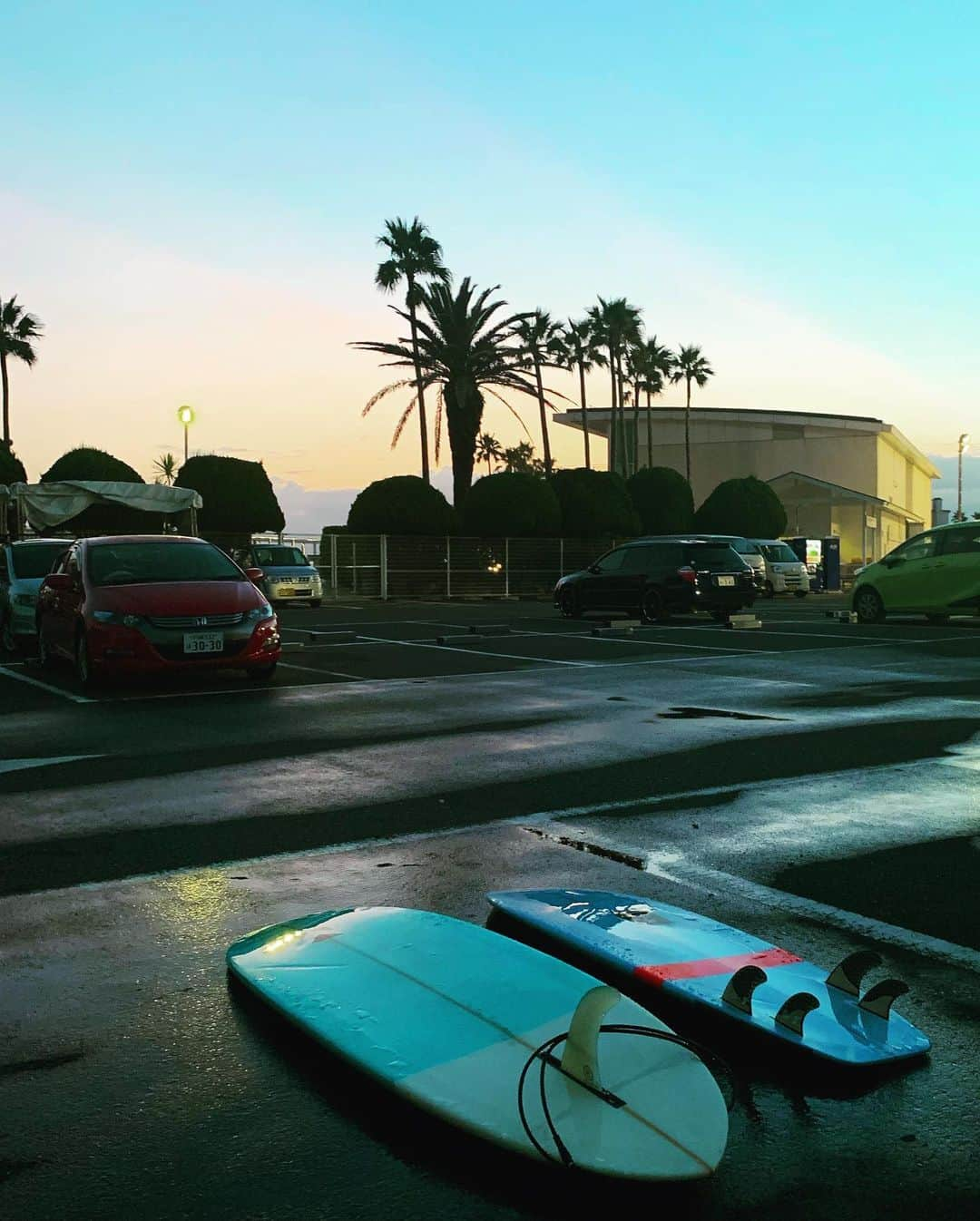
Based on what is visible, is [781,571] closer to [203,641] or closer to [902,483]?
[203,641]

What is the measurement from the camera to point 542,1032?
9.55ft

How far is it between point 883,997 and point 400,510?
3710 cm

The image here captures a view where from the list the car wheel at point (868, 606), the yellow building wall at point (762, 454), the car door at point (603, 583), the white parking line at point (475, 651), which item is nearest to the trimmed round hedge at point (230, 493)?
the car door at point (603, 583)

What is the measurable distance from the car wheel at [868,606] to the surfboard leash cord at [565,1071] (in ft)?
66.4

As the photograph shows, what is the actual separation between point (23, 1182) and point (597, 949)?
5.43 feet

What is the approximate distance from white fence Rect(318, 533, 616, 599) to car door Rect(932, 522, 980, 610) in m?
20.4

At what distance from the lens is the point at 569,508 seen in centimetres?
4553

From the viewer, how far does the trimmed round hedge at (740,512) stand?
173ft

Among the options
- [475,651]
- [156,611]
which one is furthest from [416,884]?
[475,651]

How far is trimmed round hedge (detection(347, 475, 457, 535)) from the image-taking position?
39.9m

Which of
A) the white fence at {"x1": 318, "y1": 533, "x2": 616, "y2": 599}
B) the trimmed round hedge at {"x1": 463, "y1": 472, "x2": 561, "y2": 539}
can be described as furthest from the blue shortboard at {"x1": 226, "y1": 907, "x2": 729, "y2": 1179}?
the trimmed round hedge at {"x1": 463, "y1": 472, "x2": 561, "y2": 539}

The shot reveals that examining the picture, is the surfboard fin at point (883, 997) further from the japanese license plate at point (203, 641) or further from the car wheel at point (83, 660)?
the car wheel at point (83, 660)

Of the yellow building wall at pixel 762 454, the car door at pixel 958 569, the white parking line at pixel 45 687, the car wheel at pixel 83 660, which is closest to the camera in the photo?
the white parking line at pixel 45 687

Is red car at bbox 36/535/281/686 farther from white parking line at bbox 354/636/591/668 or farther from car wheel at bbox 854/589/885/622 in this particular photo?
car wheel at bbox 854/589/885/622
